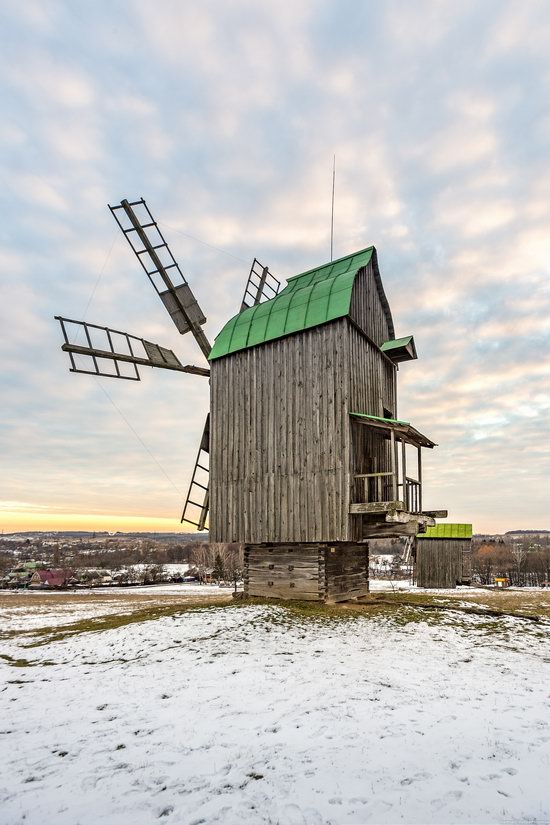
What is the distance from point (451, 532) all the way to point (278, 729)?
3230 cm

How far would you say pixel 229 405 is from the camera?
58.4 feet

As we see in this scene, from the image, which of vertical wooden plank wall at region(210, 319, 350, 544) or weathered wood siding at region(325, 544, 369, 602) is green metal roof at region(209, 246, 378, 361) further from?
weathered wood siding at region(325, 544, 369, 602)

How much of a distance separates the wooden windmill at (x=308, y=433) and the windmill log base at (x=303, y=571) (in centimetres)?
4

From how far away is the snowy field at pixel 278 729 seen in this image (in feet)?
15.0

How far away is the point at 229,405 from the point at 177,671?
10.2 metres

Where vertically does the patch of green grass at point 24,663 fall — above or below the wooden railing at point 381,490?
below

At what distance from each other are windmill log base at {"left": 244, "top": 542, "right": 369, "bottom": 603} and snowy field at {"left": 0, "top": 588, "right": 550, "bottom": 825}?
4.19 metres

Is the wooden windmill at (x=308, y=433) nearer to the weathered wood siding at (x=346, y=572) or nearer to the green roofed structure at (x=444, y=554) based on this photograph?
the weathered wood siding at (x=346, y=572)

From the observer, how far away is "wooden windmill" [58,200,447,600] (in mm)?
15055

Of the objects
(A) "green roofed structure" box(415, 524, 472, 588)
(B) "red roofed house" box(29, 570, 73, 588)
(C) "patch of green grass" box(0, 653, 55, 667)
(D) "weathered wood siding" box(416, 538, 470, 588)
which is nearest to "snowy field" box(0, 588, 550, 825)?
(C) "patch of green grass" box(0, 653, 55, 667)

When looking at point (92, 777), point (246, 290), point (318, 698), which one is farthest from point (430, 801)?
point (246, 290)

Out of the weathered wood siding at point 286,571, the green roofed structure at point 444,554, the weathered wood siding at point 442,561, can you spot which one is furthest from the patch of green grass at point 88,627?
the weathered wood siding at point 442,561

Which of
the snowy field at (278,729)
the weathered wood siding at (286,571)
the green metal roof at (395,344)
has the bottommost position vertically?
the snowy field at (278,729)

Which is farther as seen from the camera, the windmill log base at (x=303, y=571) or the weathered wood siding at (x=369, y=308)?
the weathered wood siding at (x=369, y=308)
